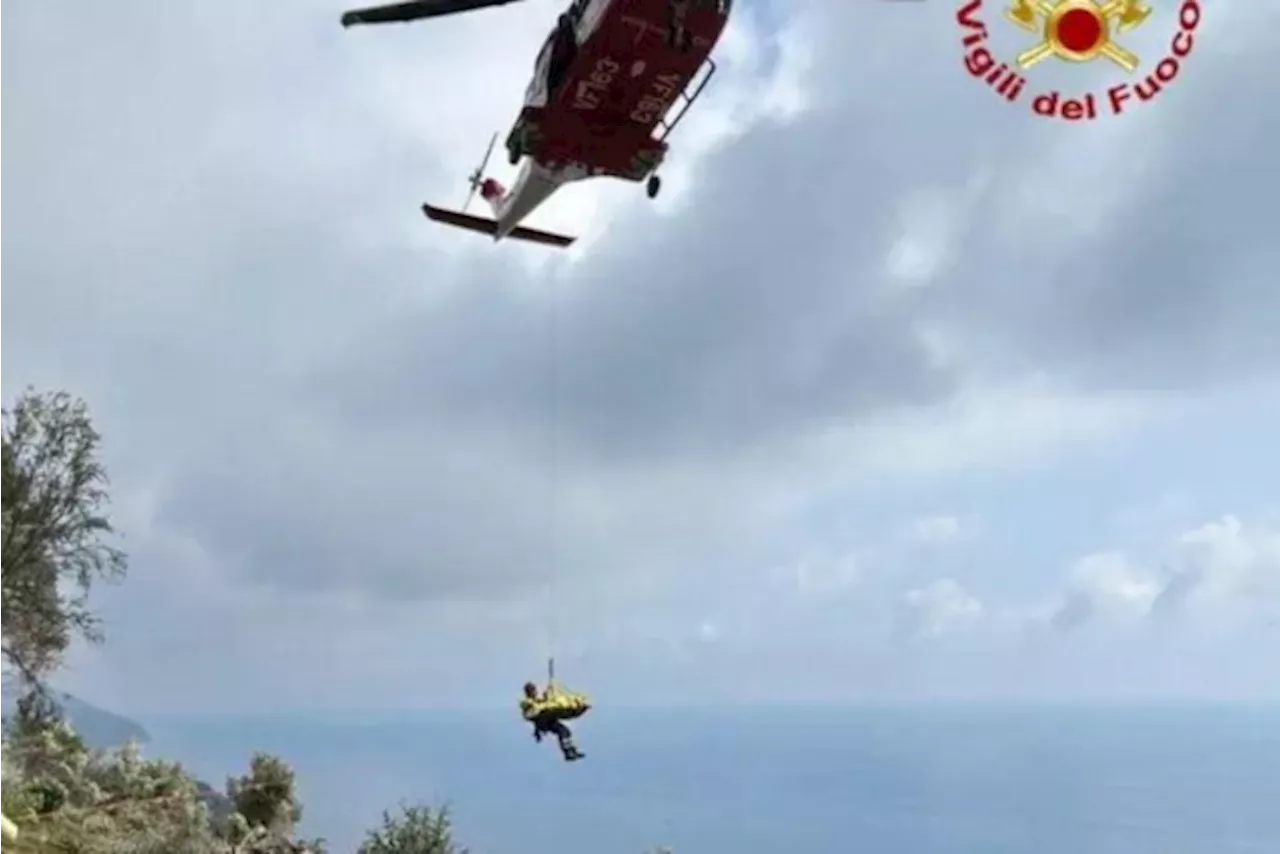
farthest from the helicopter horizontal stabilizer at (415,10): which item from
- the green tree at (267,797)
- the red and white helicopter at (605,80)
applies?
the green tree at (267,797)

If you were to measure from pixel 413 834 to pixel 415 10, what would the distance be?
36.8ft

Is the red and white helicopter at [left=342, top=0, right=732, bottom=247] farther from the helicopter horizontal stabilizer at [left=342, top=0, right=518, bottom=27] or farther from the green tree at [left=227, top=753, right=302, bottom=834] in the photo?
the green tree at [left=227, top=753, right=302, bottom=834]

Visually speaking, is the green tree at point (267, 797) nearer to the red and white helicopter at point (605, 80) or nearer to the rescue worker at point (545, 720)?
the rescue worker at point (545, 720)

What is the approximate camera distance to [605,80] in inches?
611

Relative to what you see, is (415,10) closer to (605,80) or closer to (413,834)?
(605,80)

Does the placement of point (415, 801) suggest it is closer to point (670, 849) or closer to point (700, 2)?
point (670, 849)

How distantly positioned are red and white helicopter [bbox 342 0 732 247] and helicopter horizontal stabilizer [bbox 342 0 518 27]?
0.4 inches

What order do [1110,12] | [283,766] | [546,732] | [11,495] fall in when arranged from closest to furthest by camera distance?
[1110,12] < [546,732] < [283,766] < [11,495]

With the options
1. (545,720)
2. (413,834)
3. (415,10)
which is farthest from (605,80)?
(413,834)

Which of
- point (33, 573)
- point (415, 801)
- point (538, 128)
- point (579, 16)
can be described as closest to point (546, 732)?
point (415, 801)

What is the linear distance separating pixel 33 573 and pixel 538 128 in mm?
15547

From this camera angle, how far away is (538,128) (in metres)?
16.4

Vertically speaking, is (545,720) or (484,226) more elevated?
(484,226)

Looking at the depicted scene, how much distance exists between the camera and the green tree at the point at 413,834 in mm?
18109
